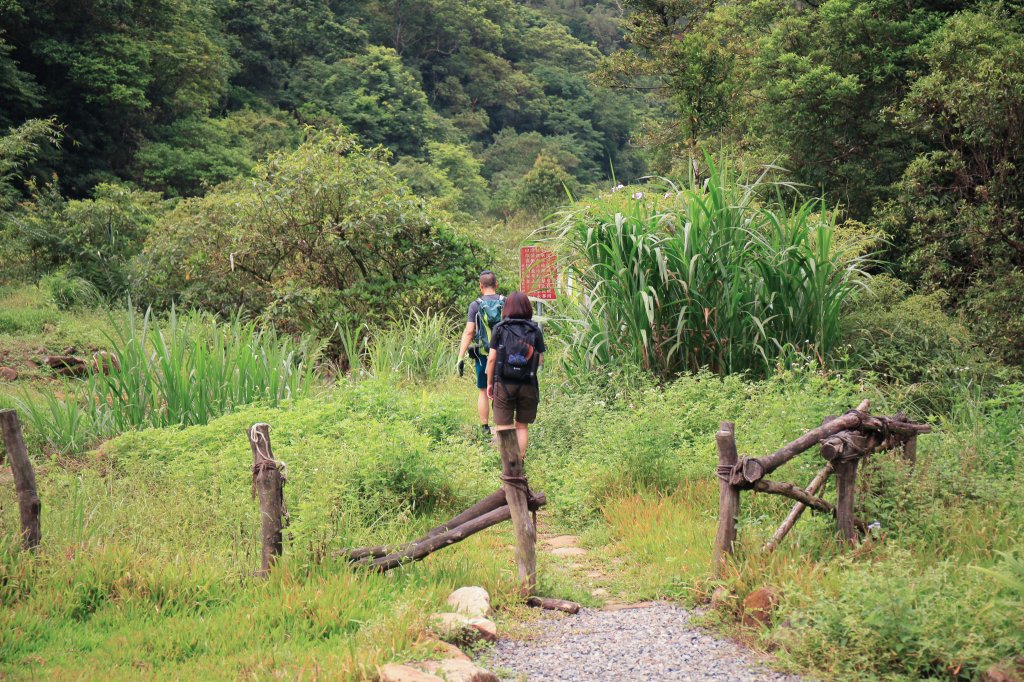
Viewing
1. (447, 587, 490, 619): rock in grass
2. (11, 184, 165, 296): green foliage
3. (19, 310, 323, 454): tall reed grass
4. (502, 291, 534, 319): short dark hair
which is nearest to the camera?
(447, 587, 490, 619): rock in grass

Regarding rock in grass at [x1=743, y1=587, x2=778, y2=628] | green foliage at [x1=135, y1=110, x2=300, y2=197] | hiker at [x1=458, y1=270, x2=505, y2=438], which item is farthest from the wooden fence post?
green foliage at [x1=135, y1=110, x2=300, y2=197]

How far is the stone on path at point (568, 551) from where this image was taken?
210 inches

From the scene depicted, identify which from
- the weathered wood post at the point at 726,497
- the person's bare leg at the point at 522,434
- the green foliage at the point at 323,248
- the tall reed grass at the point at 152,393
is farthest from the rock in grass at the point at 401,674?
the green foliage at the point at 323,248

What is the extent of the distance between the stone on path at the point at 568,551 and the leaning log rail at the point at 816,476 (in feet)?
3.85

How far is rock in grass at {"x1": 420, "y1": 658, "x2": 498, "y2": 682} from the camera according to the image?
329 centimetres

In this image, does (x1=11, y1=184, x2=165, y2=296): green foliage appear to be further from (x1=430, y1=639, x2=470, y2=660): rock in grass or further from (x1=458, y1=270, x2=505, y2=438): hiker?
(x1=430, y1=639, x2=470, y2=660): rock in grass

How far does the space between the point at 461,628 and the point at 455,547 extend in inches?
51.7

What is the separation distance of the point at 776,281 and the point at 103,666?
5.95m

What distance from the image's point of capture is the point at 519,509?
442 cm

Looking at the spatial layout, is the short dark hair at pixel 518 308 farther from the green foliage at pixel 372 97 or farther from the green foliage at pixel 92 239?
the green foliage at pixel 372 97

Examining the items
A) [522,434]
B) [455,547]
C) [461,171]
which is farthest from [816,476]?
[461,171]

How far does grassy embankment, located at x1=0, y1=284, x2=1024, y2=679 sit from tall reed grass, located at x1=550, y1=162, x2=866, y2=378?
712 millimetres

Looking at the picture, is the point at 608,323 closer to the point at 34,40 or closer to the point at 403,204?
the point at 403,204

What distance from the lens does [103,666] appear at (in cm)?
349
